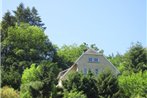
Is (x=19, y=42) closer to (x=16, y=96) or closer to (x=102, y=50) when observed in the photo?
(x=16, y=96)

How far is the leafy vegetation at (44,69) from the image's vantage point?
124 feet

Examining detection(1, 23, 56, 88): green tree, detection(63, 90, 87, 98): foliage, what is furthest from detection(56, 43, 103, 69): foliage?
detection(63, 90, 87, 98): foliage

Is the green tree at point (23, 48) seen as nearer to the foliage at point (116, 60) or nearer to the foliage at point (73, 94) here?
the foliage at point (73, 94)

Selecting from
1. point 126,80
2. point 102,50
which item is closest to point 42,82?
point 126,80

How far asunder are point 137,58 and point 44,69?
19.7m

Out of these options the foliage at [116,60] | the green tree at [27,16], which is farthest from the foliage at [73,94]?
the foliage at [116,60]

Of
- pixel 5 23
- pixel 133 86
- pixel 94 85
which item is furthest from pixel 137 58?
pixel 5 23

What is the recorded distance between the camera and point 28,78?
1758 inches

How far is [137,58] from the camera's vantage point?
54.8 metres

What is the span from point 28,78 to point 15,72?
26.9 feet

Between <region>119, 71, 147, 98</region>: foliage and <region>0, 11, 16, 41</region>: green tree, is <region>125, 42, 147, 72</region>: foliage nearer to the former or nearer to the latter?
<region>119, 71, 147, 98</region>: foliage

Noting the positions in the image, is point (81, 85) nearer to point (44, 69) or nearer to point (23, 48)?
point (44, 69)

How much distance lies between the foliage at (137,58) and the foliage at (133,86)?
10.6 meters

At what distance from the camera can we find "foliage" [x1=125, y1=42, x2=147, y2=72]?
5462 cm
